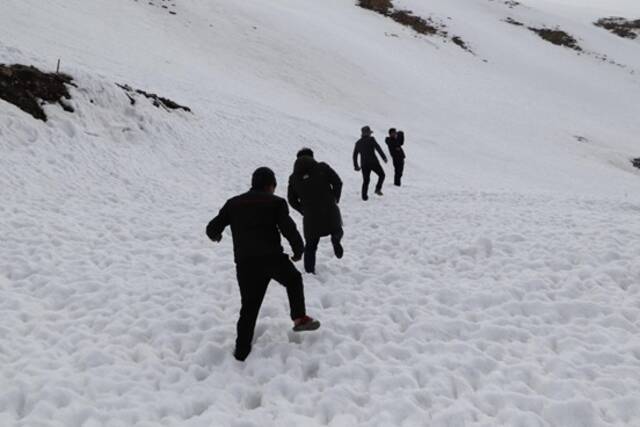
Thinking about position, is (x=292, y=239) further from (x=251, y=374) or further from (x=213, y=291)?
(x=213, y=291)

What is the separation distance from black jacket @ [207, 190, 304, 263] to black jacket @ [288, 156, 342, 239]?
7.98 feet

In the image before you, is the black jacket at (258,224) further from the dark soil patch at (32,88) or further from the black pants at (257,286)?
the dark soil patch at (32,88)

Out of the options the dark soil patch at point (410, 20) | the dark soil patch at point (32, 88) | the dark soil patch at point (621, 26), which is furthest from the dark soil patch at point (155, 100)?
the dark soil patch at point (621, 26)

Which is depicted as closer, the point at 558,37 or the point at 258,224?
the point at 258,224

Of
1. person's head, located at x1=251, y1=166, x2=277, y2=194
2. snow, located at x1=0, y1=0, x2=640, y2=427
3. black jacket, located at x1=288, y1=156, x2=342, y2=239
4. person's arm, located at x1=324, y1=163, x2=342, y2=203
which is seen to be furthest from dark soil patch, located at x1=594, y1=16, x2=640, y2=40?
person's head, located at x1=251, y1=166, x2=277, y2=194

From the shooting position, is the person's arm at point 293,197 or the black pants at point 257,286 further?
the person's arm at point 293,197

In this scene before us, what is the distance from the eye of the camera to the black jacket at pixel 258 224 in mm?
5965

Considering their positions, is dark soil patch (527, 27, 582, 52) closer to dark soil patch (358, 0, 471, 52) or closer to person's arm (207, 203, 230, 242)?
dark soil patch (358, 0, 471, 52)

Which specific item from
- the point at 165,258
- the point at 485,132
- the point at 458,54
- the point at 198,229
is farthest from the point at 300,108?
the point at 458,54

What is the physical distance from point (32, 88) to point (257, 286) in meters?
13.1

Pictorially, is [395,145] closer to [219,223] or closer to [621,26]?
[219,223]

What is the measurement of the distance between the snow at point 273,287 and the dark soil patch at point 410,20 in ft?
126

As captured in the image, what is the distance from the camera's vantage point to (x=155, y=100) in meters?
18.9

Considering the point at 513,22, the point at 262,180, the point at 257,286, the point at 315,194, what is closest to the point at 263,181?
the point at 262,180
